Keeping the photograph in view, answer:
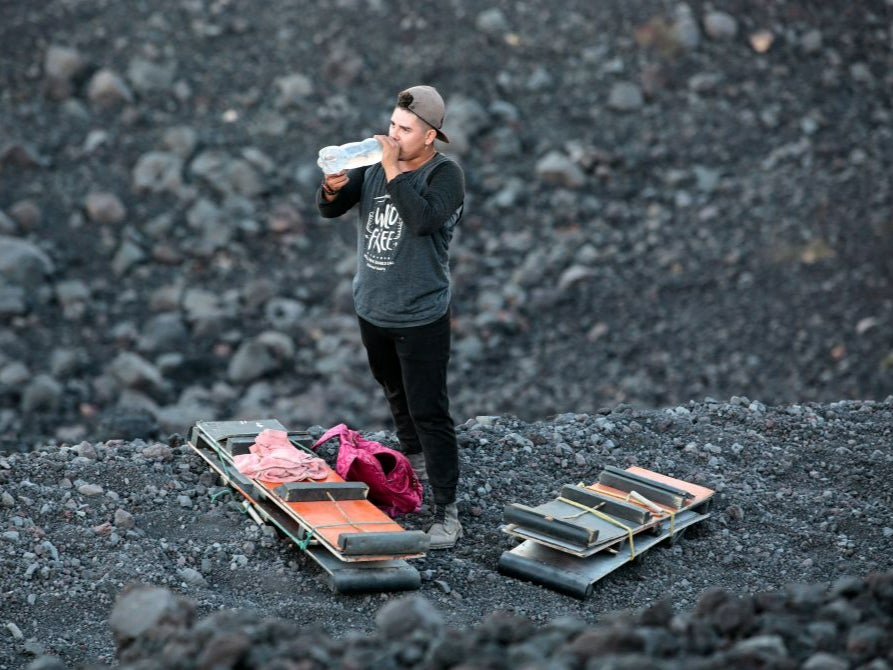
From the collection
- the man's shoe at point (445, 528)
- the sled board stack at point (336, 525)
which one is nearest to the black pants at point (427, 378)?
the man's shoe at point (445, 528)

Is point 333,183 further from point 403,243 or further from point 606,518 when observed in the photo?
point 606,518

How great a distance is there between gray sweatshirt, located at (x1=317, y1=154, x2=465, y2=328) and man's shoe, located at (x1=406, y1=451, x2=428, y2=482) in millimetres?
995

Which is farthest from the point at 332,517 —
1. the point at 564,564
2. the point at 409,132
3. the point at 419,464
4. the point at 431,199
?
the point at 409,132

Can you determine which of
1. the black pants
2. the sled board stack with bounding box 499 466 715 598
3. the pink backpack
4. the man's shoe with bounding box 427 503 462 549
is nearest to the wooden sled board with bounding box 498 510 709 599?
the sled board stack with bounding box 499 466 715 598

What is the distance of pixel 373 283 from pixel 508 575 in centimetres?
146

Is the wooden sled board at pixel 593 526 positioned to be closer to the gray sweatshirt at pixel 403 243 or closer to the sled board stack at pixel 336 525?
the sled board stack at pixel 336 525

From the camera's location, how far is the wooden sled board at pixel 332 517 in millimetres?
5125

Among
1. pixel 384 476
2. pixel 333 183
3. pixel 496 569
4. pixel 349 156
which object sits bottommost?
pixel 496 569

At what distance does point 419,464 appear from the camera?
247 inches

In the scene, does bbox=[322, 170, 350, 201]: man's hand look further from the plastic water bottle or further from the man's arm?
the man's arm

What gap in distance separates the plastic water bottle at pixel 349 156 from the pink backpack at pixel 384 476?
144 cm

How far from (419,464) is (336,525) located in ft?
3.36

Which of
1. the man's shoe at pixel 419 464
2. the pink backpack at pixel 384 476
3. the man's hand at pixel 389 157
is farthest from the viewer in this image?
the man's shoe at pixel 419 464

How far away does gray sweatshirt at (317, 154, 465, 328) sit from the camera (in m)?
5.32
